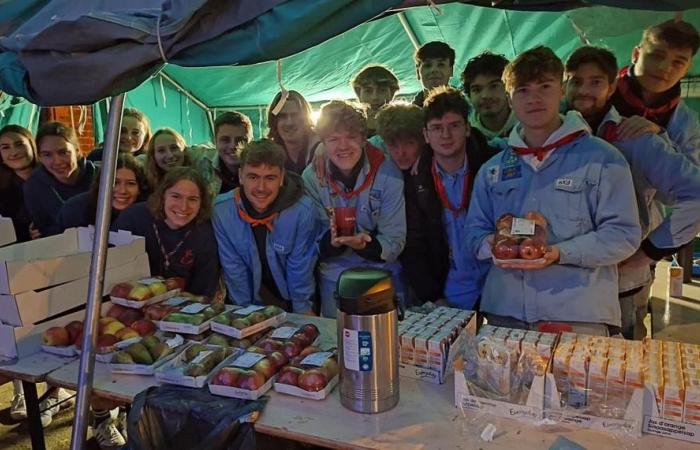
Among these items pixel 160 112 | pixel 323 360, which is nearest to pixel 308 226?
pixel 323 360

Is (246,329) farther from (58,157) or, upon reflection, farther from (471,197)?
(58,157)

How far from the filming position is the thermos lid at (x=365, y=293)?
4.80 feet

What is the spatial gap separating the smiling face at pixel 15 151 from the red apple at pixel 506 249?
10.1ft

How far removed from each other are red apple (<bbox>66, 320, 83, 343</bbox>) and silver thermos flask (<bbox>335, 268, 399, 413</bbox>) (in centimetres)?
113

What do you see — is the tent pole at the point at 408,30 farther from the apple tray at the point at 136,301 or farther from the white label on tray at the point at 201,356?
the white label on tray at the point at 201,356

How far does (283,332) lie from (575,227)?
3.71 ft

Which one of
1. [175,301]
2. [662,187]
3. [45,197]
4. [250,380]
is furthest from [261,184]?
[662,187]

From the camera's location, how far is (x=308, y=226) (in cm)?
259

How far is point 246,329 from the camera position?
1.98m

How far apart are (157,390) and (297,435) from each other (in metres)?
0.49

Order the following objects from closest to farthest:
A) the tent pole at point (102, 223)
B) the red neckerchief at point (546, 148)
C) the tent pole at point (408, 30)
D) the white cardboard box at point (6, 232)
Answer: the tent pole at point (102, 223), the red neckerchief at point (546, 148), the white cardboard box at point (6, 232), the tent pole at point (408, 30)

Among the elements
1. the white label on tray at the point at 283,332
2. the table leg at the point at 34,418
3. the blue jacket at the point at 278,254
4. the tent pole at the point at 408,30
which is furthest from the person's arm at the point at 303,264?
the tent pole at the point at 408,30

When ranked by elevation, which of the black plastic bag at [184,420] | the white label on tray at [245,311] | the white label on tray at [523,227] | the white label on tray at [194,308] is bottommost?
the black plastic bag at [184,420]

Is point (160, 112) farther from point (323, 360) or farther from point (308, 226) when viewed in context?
point (323, 360)
